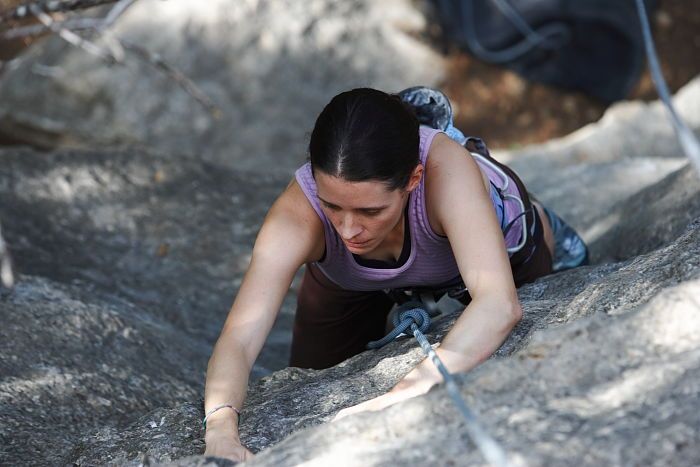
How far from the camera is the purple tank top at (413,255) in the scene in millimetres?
2297

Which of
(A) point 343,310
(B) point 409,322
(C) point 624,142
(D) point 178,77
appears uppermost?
(D) point 178,77

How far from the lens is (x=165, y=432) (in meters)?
2.14

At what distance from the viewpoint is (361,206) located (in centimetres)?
211

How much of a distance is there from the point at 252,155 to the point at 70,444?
3566mm

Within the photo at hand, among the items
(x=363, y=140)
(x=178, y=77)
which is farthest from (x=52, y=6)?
(x=363, y=140)

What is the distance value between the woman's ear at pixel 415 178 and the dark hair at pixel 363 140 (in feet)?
0.15

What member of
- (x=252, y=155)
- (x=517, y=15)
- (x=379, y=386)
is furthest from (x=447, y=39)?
(x=379, y=386)

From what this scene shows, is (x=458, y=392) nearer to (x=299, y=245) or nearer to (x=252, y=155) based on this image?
(x=299, y=245)

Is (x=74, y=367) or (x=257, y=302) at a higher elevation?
(x=257, y=302)

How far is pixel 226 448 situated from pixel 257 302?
384 millimetres

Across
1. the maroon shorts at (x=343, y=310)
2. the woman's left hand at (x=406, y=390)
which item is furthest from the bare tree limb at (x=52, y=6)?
the woman's left hand at (x=406, y=390)

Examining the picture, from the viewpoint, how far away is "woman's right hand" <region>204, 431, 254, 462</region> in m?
1.88

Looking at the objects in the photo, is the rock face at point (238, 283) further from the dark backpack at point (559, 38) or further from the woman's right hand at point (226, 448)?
the dark backpack at point (559, 38)

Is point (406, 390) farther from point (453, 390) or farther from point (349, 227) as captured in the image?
point (349, 227)
